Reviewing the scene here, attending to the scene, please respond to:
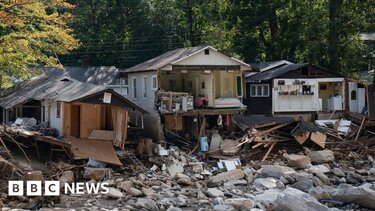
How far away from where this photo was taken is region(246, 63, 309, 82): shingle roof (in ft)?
138

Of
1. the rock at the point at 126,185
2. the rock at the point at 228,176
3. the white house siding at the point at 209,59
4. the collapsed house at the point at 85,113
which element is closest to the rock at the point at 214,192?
the rock at the point at 228,176

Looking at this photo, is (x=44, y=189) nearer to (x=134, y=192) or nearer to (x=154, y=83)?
(x=134, y=192)

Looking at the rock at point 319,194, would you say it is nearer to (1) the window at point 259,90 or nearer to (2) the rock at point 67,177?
(2) the rock at point 67,177

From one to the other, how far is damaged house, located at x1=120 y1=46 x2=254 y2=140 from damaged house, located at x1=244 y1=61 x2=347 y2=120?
373 centimetres

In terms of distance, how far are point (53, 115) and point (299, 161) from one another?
14.0 m

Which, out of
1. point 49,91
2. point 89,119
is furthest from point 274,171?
point 49,91

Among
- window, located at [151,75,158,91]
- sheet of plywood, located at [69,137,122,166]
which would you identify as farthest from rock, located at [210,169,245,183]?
window, located at [151,75,158,91]

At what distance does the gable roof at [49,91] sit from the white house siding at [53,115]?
458mm

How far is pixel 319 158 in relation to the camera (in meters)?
35.3

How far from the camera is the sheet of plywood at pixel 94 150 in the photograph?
29.7m

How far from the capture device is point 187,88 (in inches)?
1565

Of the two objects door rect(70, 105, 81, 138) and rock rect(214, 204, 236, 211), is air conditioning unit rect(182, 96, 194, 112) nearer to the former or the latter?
door rect(70, 105, 81, 138)

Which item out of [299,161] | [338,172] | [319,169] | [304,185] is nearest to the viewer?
[304,185]

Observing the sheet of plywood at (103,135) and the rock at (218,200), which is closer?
the rock at (218,200)
